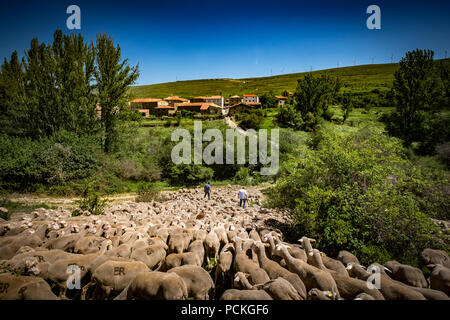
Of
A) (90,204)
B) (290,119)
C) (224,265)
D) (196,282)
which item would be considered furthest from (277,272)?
(290,119)

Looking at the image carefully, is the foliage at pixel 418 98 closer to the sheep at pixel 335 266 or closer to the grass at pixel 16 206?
the sheep at pixel 335 266

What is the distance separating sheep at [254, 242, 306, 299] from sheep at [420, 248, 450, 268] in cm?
504

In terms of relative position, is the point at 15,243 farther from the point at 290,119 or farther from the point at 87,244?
the point at 290,119

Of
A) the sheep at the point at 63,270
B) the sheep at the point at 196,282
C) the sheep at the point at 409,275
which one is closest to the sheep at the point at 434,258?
the sheep at the point at 409,275

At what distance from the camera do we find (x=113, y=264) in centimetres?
516

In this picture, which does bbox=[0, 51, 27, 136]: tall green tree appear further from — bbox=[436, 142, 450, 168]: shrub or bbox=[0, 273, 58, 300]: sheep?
bbox=[436, 142, 450, 168]: shrub

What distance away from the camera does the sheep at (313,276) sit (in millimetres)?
4867

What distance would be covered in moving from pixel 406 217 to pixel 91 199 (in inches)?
615

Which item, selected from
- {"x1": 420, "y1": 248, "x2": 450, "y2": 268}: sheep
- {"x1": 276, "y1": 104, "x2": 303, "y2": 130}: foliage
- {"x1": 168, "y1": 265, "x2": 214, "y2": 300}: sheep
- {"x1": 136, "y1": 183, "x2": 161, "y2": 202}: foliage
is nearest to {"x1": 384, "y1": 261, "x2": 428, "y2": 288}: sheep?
{"x1": 420, "y1": 248, "x2": 450, "y2": 268}: sheep

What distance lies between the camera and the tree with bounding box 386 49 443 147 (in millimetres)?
29023

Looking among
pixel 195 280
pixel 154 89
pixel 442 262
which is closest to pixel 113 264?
pixel 195 280

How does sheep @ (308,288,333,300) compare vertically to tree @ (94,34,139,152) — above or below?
below

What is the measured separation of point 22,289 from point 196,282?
367 cm
